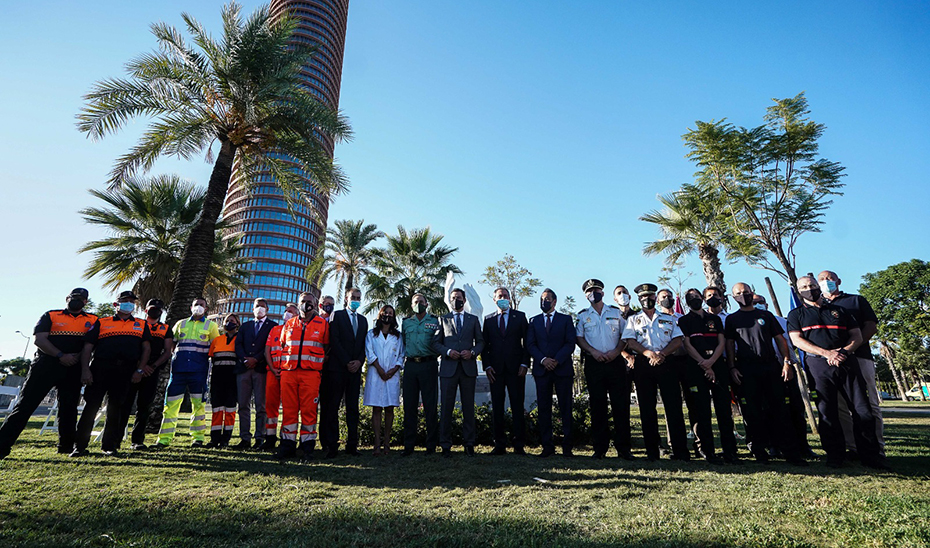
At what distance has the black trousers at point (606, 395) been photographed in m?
5.74

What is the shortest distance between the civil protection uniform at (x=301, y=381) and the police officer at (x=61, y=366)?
95.2 inches

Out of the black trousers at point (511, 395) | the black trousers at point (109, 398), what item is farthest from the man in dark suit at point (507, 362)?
the black trousers at point (109, 398)

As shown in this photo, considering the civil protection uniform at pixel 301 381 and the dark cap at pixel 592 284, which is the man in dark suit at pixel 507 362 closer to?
the dark cap at pixel 592 284

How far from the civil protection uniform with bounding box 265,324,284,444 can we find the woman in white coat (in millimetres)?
1161

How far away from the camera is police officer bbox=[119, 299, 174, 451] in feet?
19.5

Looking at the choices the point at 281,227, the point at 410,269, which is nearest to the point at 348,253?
the point at 410,269

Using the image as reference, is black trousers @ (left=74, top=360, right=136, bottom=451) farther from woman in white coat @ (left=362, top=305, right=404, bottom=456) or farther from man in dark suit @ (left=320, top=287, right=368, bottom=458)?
woman in white coat @ (left=362, top=305, right=404, bottom=456)

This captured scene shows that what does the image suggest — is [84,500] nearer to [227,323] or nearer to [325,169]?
[227,323]

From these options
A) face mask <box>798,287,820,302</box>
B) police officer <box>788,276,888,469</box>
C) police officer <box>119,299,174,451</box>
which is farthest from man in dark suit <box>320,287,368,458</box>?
face mask <box>798,287,820,302</box>

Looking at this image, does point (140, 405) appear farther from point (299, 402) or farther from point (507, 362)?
point (507, 362)

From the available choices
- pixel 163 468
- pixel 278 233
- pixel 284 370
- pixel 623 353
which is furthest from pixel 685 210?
pixel 278 233

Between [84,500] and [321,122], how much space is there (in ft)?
30.3

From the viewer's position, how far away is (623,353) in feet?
20.5

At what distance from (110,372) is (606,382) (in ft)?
20.9
